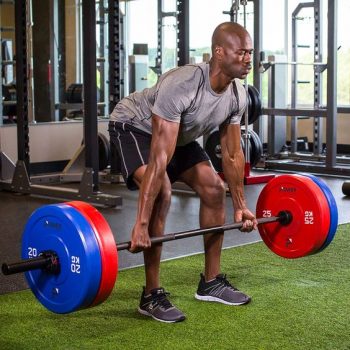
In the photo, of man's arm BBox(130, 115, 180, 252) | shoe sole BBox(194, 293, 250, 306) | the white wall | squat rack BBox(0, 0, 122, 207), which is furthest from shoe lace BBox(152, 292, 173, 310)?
the white wall

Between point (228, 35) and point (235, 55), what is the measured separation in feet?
0.26

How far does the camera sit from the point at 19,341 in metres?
2.57

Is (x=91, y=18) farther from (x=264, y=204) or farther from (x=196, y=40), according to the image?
(x=196, y=40)

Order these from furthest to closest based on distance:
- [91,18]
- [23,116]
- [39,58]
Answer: [39,58], [23,116], [91,18]

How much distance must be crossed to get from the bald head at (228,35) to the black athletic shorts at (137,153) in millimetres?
467

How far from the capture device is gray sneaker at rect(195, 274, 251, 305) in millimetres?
3006

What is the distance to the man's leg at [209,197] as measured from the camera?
2895mm

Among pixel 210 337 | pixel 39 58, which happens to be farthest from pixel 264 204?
pixel 39 58

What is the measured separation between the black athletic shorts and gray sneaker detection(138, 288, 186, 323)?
438 millimetres

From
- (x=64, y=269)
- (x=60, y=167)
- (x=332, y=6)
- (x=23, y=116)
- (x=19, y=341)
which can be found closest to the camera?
(x=64, y=269)

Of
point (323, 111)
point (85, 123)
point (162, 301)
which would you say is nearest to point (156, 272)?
point (162, 301)

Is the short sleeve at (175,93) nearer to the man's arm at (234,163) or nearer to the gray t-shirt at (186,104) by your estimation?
the gray t-shirt at (186,104)

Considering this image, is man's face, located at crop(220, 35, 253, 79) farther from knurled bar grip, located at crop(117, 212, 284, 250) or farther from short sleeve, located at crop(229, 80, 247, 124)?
knurled bar grip, located at crop(117, 212, 284, 250)

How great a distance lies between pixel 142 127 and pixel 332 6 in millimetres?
4768
